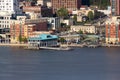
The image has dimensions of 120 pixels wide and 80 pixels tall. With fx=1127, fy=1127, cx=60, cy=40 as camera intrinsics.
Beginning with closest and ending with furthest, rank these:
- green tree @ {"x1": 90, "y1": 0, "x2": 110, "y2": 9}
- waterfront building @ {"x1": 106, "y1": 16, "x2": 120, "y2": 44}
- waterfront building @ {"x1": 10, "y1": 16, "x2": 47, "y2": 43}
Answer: waterfront building @ {"x1": 106, "y1": 16, "x2": 120, "y2": 44} → waterfront building @ {"x1": 10, "y1": 16, "x2": 47, "y2": 43} → green tree @ {"x1": 90, "y1": 0, "x2": 110, "y2": 9}

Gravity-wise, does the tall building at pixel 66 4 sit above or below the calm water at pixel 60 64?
above

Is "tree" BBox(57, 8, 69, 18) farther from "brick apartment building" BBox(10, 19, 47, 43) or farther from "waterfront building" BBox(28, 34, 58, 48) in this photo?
"waterfront building" BBox(28, 34, 58, 48)

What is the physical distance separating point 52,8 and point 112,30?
6484mm

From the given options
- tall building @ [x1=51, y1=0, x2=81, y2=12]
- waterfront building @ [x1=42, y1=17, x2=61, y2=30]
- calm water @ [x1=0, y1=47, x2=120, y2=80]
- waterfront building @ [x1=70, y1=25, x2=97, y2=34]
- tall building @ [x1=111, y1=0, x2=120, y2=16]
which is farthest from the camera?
tall building @ [x1=51, y1=0, x2=81, y2=12]

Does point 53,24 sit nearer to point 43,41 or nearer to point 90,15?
point 90,15

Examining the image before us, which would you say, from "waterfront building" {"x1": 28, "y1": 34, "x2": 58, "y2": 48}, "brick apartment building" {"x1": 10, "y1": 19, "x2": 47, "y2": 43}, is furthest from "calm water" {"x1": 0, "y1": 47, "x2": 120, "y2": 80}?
"brick apartment building" {"x1": 10, "y1": 19, "x2": 47, "y2": 43}

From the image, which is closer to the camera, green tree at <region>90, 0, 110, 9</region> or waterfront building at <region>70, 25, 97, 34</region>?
waterfront building at <region>70, 25, 97, 34</region>

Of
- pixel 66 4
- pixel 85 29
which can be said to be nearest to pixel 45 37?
pixel 85 29


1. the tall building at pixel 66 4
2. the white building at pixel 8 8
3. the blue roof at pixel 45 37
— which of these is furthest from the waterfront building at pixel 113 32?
the tall building at pixel 66 4

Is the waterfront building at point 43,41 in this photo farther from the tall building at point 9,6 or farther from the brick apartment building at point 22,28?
the tall building at point 9,6

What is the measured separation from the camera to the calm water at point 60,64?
1970 cm

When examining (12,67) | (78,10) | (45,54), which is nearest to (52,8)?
(78,10)

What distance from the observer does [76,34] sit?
2816 centimetres

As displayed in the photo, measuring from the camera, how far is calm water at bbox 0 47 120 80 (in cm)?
1970
